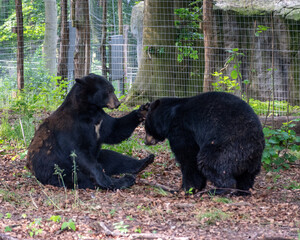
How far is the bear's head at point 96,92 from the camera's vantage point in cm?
565

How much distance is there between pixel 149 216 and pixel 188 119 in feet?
5.08

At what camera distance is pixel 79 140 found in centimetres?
565

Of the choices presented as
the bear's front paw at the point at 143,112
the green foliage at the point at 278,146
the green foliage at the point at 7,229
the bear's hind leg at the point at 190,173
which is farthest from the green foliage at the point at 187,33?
the green foliage at the point at 7,229

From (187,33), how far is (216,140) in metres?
7.52

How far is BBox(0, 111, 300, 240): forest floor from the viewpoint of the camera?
3.67 metres

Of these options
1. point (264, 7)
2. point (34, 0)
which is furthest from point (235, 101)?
point (34, 0)

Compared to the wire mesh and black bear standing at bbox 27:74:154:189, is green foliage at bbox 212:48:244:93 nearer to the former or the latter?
the wire mesh

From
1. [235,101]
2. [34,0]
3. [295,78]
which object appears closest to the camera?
[235,101]

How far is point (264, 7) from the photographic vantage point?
13.8 metres

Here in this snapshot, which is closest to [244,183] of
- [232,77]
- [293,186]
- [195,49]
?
[293,186]

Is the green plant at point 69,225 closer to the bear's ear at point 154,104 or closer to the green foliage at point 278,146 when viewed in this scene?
the bear's ear at point 154,104

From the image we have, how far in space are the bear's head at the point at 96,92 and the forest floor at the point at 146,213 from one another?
113 centimetres

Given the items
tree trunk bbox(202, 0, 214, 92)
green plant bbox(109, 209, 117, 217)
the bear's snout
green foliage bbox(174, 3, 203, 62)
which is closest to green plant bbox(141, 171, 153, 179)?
the bear's snout

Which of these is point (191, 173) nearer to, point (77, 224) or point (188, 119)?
point (188, 119)
